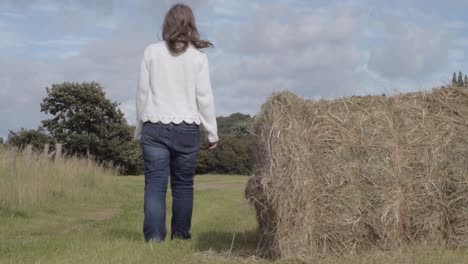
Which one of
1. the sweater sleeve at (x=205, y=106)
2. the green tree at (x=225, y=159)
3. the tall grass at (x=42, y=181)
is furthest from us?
the green tree at (x=225, y=159)

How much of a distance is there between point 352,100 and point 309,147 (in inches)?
27.0

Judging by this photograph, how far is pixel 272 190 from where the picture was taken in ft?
17.1

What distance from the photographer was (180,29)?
5.90 m

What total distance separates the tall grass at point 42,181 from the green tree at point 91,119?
25496 millimetres

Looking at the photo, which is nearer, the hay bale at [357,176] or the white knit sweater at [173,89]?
the hay bale at [357,176]

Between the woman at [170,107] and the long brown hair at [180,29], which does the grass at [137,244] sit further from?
the long brown hair at [180,29]

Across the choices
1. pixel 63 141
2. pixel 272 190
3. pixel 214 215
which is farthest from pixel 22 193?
pixel 63 141

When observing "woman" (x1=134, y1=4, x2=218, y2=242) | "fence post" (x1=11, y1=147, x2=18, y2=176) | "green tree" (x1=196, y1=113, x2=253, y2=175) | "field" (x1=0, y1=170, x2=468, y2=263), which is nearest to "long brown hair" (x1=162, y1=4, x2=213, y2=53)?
"woman" (x1=134, y1=4, x2=218, y2=242)

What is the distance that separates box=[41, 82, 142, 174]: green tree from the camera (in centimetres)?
4456

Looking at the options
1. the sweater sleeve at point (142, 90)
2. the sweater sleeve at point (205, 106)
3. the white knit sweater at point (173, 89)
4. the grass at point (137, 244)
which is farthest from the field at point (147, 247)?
the sweater sleeve at point (142, 90)

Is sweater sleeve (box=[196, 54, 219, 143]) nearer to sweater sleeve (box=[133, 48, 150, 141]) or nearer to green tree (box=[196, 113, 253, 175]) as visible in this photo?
sweater sleeve (box=[133, 48, 150, 141])

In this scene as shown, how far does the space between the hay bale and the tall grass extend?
6611 millimetres

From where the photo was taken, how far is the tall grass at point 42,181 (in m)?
11.6

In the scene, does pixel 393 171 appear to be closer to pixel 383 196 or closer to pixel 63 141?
pixel 383 196
